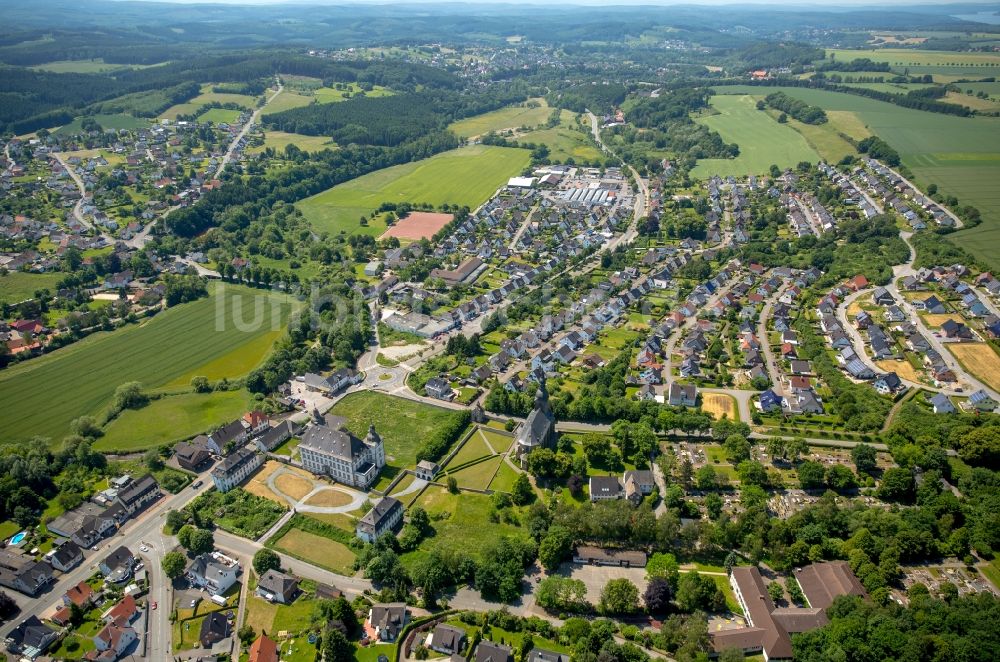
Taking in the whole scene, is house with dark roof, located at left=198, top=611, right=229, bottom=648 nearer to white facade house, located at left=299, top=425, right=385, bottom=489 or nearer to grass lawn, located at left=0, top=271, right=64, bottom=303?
white facade house, located at left=299, top=425, right=385, bottom=489

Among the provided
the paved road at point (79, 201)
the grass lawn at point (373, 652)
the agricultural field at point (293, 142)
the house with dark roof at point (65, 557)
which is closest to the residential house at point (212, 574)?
the house with dark roof at point (65, 557)

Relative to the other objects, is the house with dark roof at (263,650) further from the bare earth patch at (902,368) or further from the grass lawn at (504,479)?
the bare earth patch at (902,368)

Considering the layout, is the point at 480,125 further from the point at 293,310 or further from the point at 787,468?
the point at 787,468

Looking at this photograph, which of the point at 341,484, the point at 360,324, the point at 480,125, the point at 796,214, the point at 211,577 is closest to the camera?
the point at 211,577

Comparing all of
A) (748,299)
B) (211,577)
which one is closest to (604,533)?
(211,577)

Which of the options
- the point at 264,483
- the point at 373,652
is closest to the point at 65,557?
the point at 264,483

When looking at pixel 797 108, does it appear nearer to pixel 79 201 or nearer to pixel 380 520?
pixel 380 520
